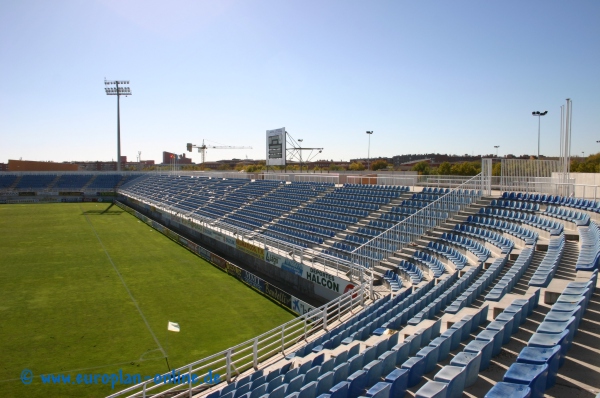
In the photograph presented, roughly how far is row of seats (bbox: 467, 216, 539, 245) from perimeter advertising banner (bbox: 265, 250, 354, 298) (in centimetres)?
561

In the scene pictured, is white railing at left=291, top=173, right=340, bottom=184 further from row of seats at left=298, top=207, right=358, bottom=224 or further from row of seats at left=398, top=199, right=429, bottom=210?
row of seats at left=398, top=199, right=429, bottom=210

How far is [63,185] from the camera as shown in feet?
228

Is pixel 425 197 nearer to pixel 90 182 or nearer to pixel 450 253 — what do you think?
pixel 450 253

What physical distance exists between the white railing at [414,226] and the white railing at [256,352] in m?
3.57

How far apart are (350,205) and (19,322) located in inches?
665

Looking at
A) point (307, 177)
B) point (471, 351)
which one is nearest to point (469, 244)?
point (471, 351)

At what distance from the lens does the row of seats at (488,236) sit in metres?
13.7

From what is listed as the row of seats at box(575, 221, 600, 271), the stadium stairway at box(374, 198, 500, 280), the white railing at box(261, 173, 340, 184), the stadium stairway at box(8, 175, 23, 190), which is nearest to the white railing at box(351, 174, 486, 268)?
the stadium stairway at box(374, 198, 500, 280)

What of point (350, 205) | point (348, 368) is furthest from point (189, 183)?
point (348, 368)

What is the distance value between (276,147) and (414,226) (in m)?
22.8

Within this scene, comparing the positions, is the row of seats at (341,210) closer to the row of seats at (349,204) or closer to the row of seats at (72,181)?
the row of seats at (349,204)

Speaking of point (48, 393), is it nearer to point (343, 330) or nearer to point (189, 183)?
point (343, 330)

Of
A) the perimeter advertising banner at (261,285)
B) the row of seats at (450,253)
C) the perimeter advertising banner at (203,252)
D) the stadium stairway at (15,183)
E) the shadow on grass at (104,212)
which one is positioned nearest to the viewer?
the row of seats at (450,253)

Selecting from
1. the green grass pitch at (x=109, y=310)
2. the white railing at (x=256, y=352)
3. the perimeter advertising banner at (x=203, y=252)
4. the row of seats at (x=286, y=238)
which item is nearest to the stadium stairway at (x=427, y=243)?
the white railing at (x=256, y=352)
